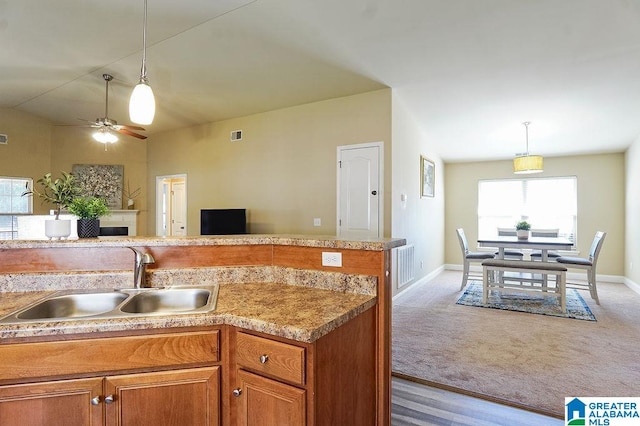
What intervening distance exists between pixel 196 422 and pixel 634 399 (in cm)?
272

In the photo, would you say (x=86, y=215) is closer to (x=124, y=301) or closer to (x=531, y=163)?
(x=124, y=301)

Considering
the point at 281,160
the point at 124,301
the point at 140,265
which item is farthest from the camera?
the point at 281,160

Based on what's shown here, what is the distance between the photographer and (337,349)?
135 cm

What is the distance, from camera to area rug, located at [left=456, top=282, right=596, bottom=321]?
4109 mm

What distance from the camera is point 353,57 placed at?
3479 millimetres

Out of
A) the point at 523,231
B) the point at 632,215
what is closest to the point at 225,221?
the point at 523,231

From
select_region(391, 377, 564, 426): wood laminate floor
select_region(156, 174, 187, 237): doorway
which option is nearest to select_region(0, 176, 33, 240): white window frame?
select_region(156, 174, 187, 237): doorway

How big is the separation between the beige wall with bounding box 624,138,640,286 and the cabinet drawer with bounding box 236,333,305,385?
21.3 ft

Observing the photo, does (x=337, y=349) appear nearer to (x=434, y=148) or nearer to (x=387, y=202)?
(x=387, y=202)

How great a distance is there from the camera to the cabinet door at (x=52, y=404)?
1.20 m

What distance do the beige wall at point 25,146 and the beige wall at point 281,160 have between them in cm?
230

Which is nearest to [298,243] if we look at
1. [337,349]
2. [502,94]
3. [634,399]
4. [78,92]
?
[337,349]

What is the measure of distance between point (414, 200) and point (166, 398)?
4.54 m

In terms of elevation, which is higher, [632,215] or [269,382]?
[632,215]
